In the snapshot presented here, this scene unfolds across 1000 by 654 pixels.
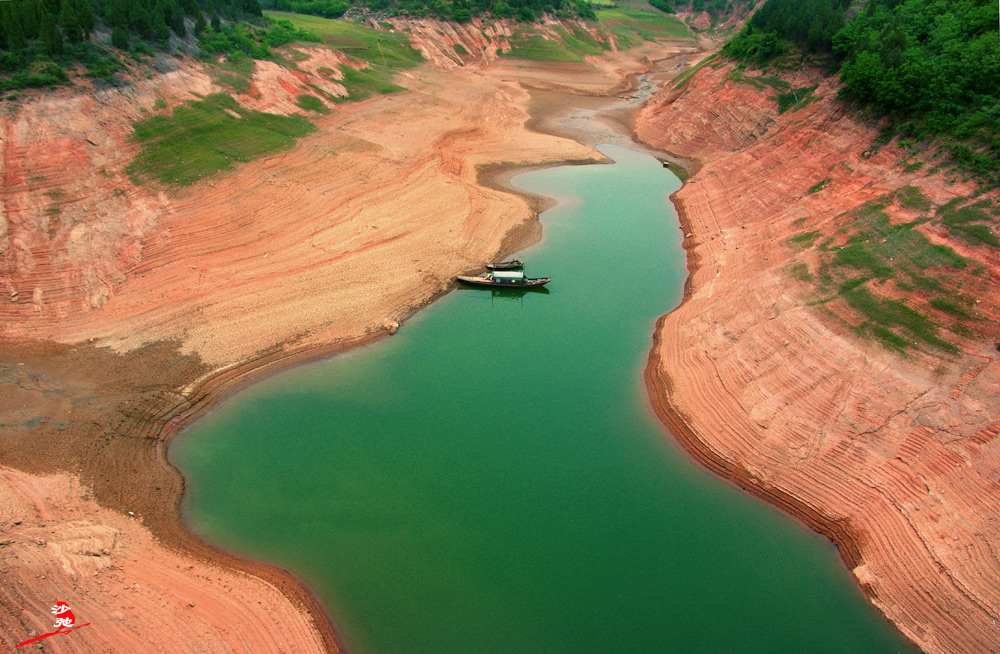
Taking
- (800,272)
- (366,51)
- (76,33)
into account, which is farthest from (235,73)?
(800,272)

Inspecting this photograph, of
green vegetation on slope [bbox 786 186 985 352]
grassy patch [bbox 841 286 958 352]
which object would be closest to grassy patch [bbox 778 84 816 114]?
green vegetation on slope [bbox 786 186 985 352]

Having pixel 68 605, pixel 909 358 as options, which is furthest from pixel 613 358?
pixel 68 605

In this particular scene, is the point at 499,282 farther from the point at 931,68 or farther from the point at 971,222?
the point at 931,68

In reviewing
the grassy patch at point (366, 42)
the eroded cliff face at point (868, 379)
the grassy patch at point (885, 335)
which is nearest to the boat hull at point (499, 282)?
the eroded cliff face at point (868, 379)

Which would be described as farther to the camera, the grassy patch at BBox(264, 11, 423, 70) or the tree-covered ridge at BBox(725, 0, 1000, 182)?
the grassy patch at BBox(264, 11, 423, 70)

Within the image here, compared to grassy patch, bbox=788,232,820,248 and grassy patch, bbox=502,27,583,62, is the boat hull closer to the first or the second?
grassy patch, bbox=788,232,820,248

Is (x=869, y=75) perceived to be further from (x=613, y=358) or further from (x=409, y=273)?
(x=409, y=273)

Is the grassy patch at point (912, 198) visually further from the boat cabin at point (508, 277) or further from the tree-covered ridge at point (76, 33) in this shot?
the tree-covered ridge at point (76, 33)
